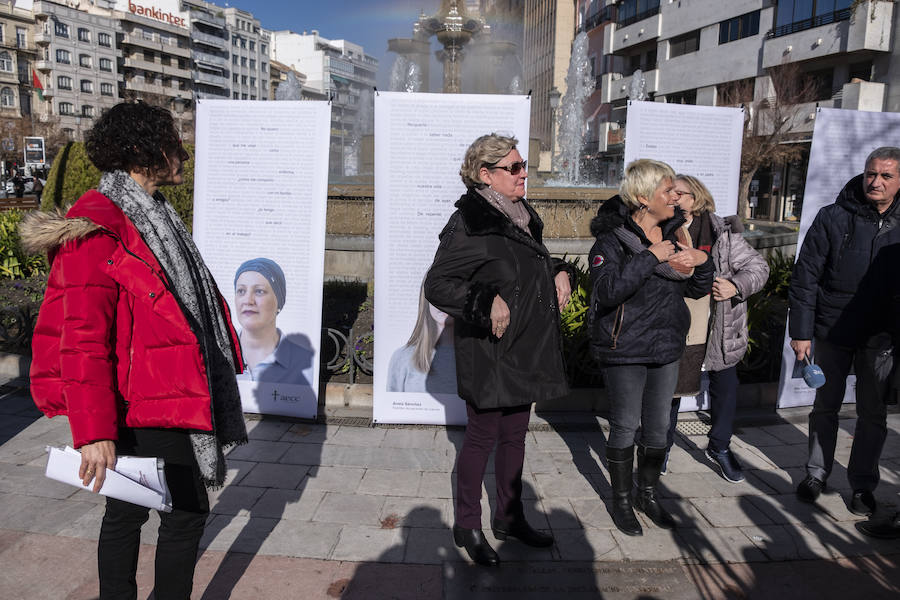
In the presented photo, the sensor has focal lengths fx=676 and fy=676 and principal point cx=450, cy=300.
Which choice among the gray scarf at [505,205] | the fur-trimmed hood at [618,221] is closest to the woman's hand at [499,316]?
the gray scarf at [505,205]

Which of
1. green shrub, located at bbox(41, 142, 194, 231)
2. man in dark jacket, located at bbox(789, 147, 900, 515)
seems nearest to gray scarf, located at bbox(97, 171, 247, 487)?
man in dark jacket, located at bbox(789, 147, 900, 515)

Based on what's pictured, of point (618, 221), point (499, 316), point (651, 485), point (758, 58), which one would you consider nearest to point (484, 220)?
point (499, 316)

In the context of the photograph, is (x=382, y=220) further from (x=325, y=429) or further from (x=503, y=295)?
(x=503, y=295)

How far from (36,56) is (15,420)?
8872 centimetres

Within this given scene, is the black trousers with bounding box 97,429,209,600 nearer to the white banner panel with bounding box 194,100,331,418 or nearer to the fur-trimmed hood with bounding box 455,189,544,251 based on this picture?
the fur-trimmed hood with bounding box 455,189,544,251

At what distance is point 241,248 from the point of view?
529cm

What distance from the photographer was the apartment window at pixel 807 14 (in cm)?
3120

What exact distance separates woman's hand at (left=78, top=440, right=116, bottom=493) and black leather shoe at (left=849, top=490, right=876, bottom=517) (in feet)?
13.0

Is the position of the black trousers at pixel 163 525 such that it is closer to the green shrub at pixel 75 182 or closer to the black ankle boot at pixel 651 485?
the black ankle boot at pixel 651 485

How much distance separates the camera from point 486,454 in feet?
11.0

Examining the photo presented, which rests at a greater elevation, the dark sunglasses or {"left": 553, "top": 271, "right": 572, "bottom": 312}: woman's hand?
the dark sunglasses

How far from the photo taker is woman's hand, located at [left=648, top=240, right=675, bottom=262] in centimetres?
333

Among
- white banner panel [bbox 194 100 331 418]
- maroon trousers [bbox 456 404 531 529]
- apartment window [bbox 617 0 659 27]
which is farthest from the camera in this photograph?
apartment window [bbox 617 0 659 27]

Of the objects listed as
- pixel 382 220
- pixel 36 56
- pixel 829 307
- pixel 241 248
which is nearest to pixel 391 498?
pixel 382 220
